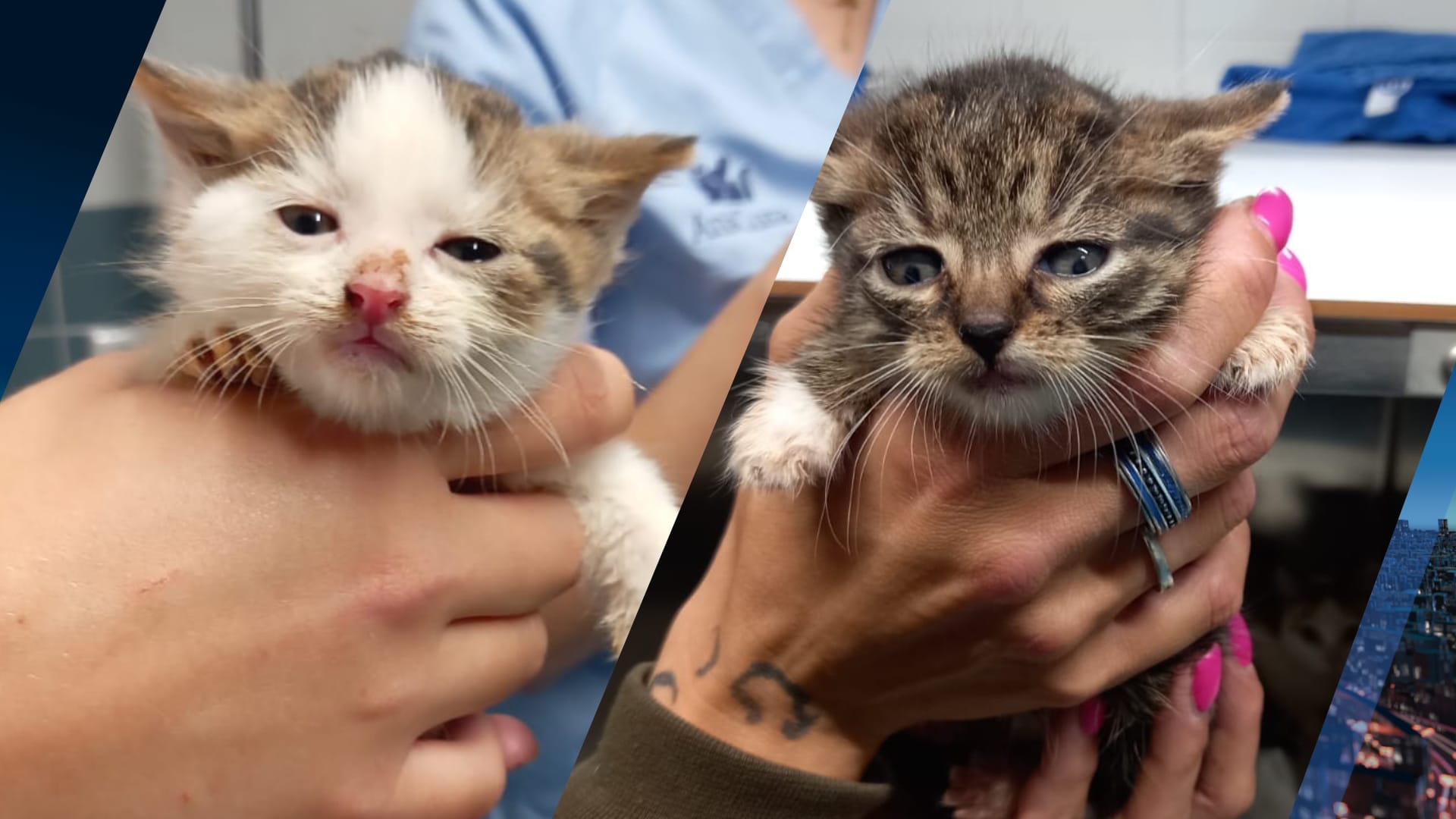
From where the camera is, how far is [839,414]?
0.83 meters

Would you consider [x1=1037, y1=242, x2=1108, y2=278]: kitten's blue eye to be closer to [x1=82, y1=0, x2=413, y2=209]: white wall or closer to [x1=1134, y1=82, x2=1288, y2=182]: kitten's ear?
[x1=1134, y1=82, x2=1288, y2=182]: kitten's ear

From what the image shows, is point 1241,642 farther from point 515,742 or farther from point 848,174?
point 515,742

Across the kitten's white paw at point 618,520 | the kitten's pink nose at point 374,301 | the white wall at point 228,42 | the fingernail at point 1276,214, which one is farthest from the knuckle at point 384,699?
A: the fingernail at point 1276,214

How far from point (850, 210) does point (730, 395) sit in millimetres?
202

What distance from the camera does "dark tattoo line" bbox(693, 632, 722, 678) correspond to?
0.80 metres

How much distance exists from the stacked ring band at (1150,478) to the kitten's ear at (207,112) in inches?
27.0

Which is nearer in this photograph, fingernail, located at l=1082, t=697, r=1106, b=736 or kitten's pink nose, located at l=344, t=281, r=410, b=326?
kitten's pink nose, located at l=344, t=281, r=410, b=326

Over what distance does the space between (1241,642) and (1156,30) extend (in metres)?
0.61

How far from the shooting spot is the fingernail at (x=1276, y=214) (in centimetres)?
79

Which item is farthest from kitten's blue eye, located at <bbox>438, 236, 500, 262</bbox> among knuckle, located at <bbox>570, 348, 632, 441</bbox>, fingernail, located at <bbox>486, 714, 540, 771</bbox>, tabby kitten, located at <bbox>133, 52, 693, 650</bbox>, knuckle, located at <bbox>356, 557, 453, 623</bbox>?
fingernail, located at <bbox>486, 714, 540, 771</bbox>

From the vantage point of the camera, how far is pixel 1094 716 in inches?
34.5

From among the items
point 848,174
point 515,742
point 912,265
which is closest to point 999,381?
point 912,265

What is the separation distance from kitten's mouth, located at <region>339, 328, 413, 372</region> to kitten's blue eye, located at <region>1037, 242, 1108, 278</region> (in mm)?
489

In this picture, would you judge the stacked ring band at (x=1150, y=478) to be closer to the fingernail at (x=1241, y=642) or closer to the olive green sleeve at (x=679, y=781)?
the fingernail at (x=1241, y=642)
